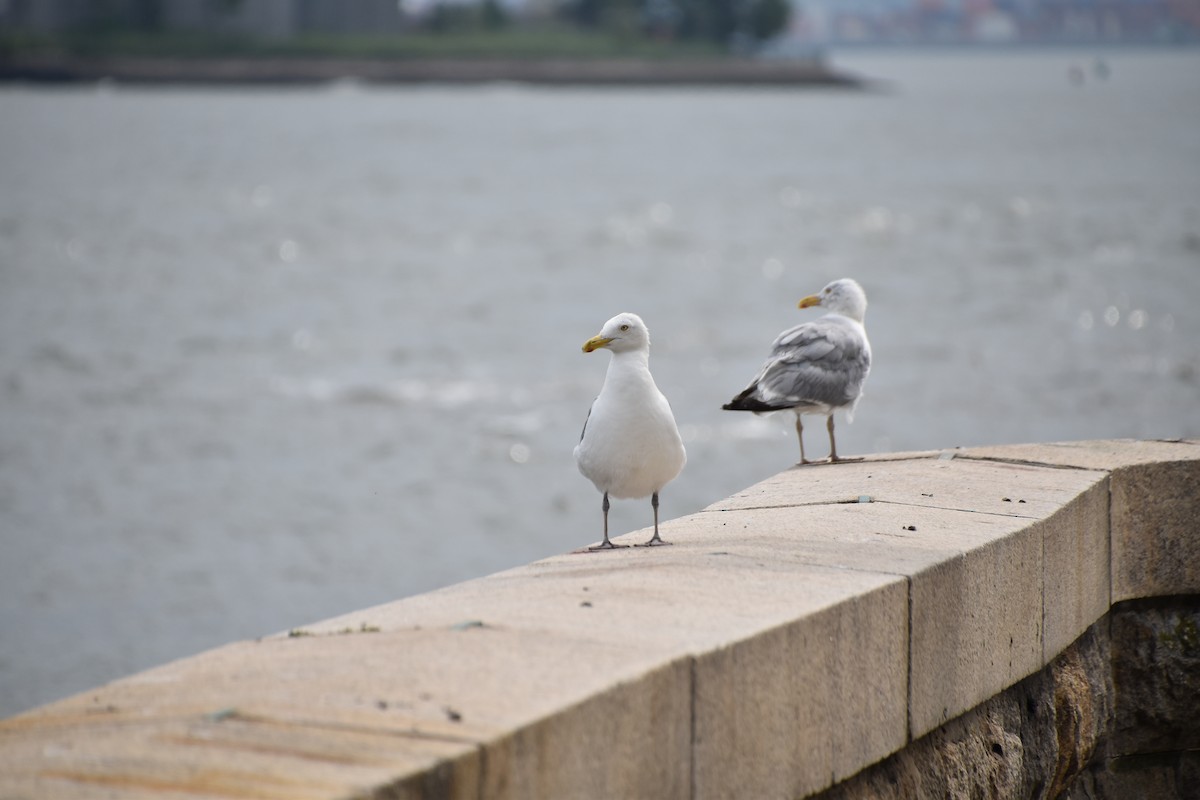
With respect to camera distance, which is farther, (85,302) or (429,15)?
(429,15)

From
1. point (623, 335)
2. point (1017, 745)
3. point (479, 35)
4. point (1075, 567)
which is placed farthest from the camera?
point (479, 35)

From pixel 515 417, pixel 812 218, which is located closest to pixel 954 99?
pixel 812 218

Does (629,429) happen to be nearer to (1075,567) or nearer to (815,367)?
(1075,567)

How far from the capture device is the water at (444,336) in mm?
17156

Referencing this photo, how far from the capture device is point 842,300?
7.17 meters

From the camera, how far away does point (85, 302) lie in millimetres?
36031

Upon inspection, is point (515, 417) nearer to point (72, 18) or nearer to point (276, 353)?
point (276, 353)

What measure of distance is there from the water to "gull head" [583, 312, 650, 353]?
1008cm

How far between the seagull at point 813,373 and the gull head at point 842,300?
159mm

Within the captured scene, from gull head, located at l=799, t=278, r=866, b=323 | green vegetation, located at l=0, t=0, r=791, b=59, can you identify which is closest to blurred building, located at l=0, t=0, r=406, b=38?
green vegetation, located at l=0, t=0, r=791, b=59

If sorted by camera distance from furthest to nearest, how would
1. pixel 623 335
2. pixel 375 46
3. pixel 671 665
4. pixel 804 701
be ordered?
1. pixel 375 46
2. pixel 623 335
3. pixel 804 701
4. pixel 671 665

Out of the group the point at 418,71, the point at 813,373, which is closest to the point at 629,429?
the point at 813,373

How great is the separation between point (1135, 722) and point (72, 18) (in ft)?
399

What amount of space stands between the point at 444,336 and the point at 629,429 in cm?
2711
